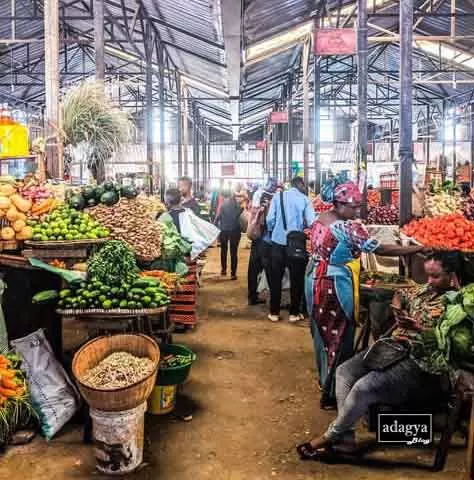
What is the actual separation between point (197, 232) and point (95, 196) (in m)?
1.80

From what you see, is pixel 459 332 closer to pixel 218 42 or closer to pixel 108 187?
pixel 108 187

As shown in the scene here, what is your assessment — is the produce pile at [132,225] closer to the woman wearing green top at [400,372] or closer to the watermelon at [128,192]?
the watermelon at [128,192]

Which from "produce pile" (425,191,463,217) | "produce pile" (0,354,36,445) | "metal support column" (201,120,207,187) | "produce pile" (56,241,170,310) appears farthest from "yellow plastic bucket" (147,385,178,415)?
"metal support column" (201,120,207,187)

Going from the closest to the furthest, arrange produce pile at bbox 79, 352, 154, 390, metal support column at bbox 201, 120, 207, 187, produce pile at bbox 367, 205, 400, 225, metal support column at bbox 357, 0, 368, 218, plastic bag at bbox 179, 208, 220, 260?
produce pile at bbox 79, 352, 154, 390 → plastic bag at bbox 179, 208, 220, 260 → metal support column at bbox 357, 0, 368, 218 → produce pile at bbox 367, 205, 400, 225 → metal support column at bbox 201, 120, 207, 187

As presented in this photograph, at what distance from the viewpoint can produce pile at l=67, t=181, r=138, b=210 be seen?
4840 millimetres

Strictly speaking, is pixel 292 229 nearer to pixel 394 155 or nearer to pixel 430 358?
pixel 430 358

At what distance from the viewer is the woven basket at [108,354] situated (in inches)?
126

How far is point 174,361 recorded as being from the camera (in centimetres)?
425

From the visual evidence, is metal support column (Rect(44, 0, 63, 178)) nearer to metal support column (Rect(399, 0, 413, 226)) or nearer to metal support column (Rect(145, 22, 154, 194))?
metal support column (Rect(399, 0, 413, 226))

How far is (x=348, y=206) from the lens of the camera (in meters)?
4.12

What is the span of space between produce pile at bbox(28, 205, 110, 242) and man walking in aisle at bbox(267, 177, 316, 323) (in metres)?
2.54

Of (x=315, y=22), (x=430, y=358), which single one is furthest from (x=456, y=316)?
(x=315, y=22)

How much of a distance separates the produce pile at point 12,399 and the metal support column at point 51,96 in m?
2.10

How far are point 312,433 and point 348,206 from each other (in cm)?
149
